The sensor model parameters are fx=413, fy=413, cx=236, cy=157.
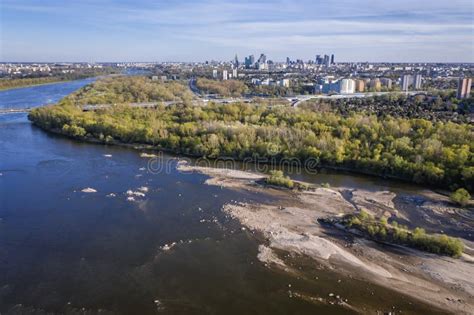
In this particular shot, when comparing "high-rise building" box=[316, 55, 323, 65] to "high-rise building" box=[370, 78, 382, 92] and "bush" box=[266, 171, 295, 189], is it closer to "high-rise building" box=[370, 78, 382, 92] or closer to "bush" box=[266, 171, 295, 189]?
"high-rise building" box=[370, 78, 382, 92]

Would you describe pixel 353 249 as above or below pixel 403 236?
below

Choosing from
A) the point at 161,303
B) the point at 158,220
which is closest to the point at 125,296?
the point at 161,303

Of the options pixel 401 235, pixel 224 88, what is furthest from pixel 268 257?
pixel 224 88

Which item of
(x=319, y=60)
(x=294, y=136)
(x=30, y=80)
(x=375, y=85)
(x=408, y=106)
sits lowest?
(x=294, y=136)

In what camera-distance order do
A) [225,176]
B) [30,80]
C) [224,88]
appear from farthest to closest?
[30,80] → [224,88] → [225,176]

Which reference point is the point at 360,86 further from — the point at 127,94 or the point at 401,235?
the point at 401,235

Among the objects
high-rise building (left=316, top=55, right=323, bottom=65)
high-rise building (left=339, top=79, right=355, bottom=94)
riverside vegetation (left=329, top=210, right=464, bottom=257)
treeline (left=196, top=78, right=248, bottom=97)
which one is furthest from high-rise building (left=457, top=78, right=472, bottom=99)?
high-rise building (left=316, top=55, right=323, bottom=65)

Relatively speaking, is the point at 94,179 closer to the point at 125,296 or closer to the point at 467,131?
the point at 125,296
